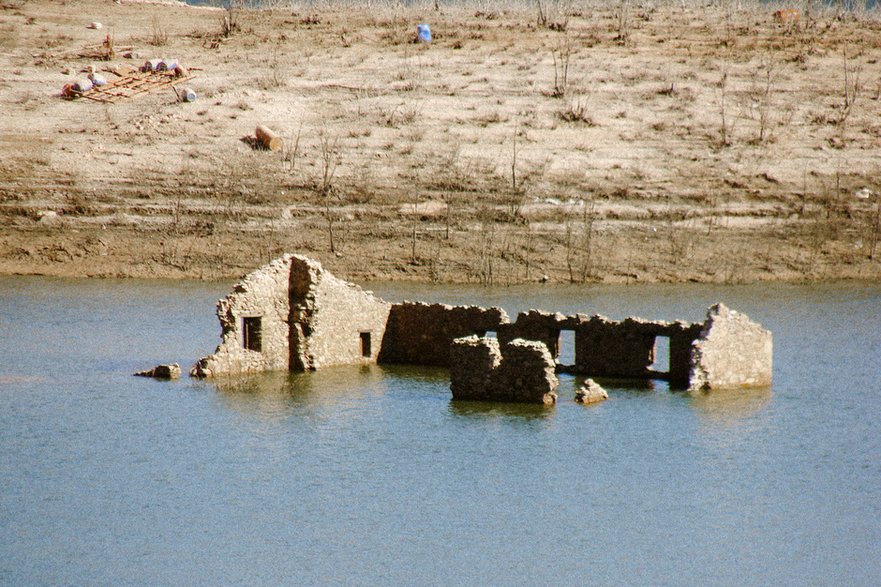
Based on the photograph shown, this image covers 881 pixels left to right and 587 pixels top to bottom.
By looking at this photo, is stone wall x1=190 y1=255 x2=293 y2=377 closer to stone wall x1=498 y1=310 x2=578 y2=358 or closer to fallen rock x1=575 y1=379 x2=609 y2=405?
stone wall x1=498 y1=310 x2=578 y2=358

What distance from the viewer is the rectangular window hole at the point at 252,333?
41.7 metres

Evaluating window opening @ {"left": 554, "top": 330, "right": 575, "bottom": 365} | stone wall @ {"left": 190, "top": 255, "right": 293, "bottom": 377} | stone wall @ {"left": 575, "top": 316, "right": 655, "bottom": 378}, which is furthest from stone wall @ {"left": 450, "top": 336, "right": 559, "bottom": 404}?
stone wall @ {"left": 190, "top": 255, "right": 293, "bottom": 377}

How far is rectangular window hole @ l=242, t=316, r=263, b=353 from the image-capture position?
41.7 m

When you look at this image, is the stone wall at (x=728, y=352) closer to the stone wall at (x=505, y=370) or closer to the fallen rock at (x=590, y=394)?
the fallen rock at (x=590, y=394)

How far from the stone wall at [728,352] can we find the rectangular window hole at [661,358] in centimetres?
247

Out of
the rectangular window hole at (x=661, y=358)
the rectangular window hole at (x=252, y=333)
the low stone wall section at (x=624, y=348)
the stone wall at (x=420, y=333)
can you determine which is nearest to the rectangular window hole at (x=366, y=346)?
the stone wall at (x=420, y=333)

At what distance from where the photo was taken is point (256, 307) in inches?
1613

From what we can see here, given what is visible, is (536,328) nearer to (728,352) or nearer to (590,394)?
(590,394)

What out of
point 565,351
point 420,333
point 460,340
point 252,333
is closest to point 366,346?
point 420,333

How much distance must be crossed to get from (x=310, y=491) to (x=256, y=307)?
9897 mm

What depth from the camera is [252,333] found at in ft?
138

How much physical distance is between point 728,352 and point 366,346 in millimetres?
10977

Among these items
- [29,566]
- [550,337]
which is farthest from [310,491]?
[550,337]

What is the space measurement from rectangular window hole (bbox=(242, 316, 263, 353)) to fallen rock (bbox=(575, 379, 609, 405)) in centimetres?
906
